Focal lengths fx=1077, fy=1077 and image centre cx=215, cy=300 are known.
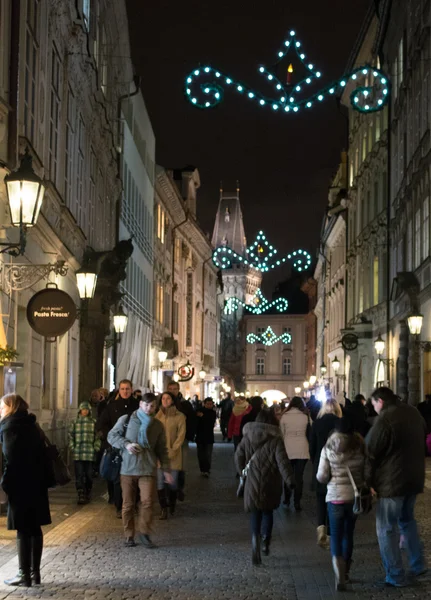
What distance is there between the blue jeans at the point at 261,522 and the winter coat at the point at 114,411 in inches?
188

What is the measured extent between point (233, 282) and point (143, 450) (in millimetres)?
129706

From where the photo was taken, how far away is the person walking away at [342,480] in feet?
32.1

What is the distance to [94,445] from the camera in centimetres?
1744

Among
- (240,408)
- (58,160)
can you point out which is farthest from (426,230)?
(58,160)

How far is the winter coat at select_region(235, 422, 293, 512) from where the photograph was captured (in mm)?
11188

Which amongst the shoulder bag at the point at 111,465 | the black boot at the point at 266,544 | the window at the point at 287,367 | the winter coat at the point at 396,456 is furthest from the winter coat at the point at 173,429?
the window at the point at 287,367

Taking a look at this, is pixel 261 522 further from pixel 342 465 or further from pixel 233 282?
pixel 233 282

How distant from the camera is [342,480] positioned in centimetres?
980

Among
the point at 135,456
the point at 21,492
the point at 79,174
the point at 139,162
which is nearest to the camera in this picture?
the point at 21,492

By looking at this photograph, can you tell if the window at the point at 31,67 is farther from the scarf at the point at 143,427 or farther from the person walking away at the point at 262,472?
the person walking away at the point at 262,472

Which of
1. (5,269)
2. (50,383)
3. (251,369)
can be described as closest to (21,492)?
(5,269)

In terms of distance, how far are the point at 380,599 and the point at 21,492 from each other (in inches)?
130

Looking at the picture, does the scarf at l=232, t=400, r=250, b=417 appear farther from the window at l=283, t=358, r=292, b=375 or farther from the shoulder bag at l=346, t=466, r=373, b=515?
the window at l=283, t=358, r=292, b=375

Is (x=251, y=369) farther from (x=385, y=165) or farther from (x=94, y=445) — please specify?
(x=94, y=445)
